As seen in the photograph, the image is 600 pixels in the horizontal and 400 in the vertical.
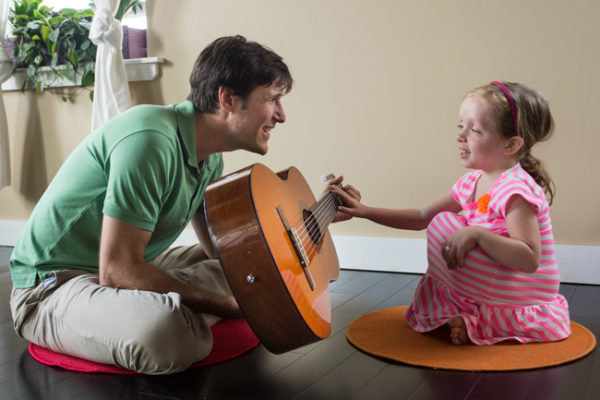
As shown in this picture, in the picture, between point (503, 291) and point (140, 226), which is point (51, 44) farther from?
point (503, 291)

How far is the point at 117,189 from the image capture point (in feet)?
4.77

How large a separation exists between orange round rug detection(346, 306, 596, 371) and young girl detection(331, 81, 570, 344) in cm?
3

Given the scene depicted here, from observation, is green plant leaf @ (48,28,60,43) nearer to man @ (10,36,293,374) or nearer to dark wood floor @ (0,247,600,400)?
man @ (10,36,293,374)

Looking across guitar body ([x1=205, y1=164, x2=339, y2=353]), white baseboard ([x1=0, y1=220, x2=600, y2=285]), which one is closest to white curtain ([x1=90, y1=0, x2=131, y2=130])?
white baseboard ([x1=0, y1=220, x2=600, y2=285])

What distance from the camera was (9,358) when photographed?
165 cm

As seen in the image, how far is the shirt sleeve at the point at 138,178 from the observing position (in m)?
1.45

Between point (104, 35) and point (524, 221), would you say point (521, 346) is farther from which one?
point (104, 35)

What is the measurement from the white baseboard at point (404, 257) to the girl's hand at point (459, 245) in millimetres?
871

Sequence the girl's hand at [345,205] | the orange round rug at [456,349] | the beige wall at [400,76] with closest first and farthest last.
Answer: the orange round rug at [456,349]
the girl's hand at [345,205]
the beige wall at [400,76]

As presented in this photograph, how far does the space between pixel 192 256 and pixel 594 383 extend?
3.84ft

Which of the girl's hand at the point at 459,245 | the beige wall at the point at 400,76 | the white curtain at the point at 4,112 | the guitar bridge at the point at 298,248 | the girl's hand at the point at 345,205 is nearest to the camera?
the guitar bridge at the point at 298,248

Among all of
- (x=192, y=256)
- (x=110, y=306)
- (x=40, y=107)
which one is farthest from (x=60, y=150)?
(x=110, y=306)

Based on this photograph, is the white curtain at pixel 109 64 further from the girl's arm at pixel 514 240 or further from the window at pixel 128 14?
the girl's arm at pixel 514 240

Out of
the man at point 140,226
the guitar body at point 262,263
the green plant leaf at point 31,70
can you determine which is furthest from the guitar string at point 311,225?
the green plant leaf at point 31,70
